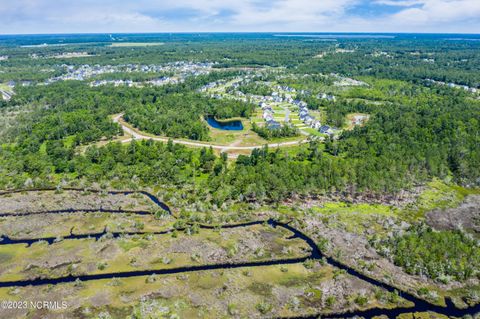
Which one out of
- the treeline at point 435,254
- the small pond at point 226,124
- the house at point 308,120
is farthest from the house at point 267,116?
the treeline at point 435,254

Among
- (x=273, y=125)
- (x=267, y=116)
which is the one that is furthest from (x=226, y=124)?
(x=273, y=125)

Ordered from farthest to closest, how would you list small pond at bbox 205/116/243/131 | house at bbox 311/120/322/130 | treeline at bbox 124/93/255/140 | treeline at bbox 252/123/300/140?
small pond at bbox 205/116/243/131, house at bbox 311/120/322/130, treeline at bbox 252/123/300/140, treeline at bbox 124/93/255/140

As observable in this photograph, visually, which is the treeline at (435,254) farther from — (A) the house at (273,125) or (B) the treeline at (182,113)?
(B) the treeline at (182,113)

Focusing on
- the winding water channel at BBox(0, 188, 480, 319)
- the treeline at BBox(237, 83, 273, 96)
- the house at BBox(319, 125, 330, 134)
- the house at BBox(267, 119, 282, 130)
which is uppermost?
the treeline at BBox(237, 83, 273, 96)

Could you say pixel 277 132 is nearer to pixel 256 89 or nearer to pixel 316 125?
pixel 316 125

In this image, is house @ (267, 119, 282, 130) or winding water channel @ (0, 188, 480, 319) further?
house @ (267, 119, 282, 130)

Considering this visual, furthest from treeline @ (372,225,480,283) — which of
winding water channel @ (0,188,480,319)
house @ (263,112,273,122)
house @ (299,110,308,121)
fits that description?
house @ (299,110,308,121)

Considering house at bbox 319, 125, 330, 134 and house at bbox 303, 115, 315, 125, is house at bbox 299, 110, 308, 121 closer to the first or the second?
house at bbox 303, 115, 315, 125

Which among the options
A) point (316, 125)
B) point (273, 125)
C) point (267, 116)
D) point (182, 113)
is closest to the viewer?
point (273, 125)
